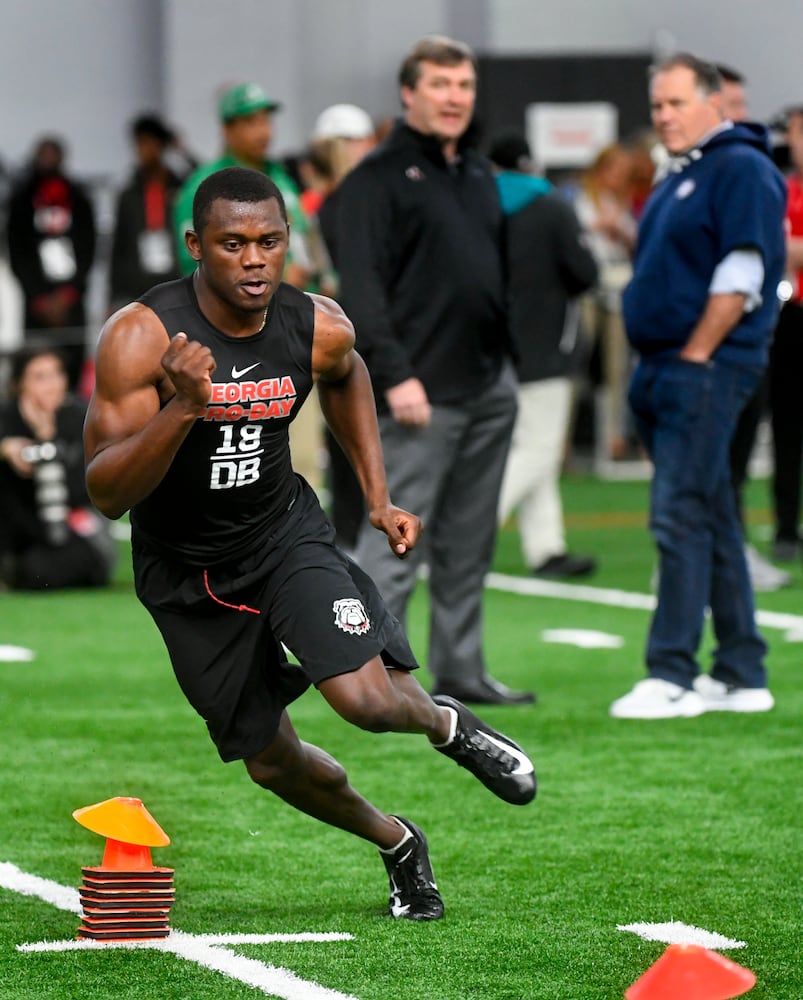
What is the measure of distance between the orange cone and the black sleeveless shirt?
1487 millimetres

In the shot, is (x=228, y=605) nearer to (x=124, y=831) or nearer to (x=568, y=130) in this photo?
(x=124, y=831)

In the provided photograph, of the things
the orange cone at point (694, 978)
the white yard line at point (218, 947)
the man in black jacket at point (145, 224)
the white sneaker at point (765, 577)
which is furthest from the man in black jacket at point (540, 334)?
the orange cone at point (694, 978)

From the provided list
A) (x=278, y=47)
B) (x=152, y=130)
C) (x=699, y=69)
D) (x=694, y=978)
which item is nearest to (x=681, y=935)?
(x=694, y=978)

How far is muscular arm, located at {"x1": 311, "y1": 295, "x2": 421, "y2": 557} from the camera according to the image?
5.24m

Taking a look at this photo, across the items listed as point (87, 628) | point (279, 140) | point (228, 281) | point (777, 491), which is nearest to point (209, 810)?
point (228, 281)

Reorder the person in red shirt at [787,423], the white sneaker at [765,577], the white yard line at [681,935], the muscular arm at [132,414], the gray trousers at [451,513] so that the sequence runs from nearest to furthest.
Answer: the muscular arm at [132,414], the white yard line at [681,935], the gray trousers at [451,513], the white sneaker at [765,577], the person in red shirt at [787,423]

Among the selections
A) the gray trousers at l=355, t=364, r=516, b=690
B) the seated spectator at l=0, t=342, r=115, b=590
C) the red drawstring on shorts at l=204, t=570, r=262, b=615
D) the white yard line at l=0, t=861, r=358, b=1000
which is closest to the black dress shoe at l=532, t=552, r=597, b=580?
the seated spectator at l=0, t=342, r=115, b=590

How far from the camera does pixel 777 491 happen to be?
41.0 feet

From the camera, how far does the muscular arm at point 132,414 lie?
4.70m

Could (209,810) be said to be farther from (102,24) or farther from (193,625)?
(102,24)

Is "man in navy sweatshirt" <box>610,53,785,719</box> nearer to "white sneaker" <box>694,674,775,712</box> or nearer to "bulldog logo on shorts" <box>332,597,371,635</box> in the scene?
"white sneaker" <box>694,674,775,712</box>

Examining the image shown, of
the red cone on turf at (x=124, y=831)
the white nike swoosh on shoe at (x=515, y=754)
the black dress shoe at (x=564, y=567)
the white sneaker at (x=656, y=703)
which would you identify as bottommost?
the black dress shoe at (x=564, y=567)

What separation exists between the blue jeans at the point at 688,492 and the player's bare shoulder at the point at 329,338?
2708 mm

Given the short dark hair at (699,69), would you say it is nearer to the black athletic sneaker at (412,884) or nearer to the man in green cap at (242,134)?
the man in green cap at (242,134)
